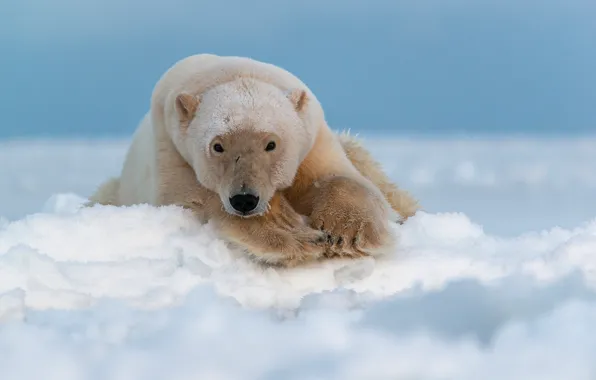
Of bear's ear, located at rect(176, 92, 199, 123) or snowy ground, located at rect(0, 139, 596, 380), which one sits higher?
bear's ear, located at rect(176, 92, 199, 123)

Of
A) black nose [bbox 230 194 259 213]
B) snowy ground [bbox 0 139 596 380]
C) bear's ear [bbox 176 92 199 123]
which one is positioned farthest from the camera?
bear's ear [bbox 176 92 199 123]

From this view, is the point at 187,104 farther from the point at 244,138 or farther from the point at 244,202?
the point at 244,202

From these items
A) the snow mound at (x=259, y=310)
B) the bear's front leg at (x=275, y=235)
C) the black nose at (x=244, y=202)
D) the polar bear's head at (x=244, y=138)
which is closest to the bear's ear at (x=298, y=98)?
the polar bear's head at (x=244, y=138)

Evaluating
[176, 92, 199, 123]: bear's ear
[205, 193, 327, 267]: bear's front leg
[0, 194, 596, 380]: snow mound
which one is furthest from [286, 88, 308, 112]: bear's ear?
[0, 194, 596, 380]: snow mound

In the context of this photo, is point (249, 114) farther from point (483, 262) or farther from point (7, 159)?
point (7, 159)

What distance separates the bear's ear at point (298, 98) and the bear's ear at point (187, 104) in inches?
18.8

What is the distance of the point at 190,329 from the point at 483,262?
166 centimetres

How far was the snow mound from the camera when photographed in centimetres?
175

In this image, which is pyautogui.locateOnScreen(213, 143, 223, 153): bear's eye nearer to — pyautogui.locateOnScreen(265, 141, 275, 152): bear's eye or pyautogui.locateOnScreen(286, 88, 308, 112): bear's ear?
pyautogui.locateOnScreen(265, 141, 275, 152): bear's eye

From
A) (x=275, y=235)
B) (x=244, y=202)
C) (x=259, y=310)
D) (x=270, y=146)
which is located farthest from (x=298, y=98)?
(x=259, y=310)

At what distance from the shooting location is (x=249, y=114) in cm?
370

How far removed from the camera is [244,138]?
362 centimetres

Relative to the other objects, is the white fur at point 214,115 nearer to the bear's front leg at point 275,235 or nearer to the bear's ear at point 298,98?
the bear's ear at point 298,98

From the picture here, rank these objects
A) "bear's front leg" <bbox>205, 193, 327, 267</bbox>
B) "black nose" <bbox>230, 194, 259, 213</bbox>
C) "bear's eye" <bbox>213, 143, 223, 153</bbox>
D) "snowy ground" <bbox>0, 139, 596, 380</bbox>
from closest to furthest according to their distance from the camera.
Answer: "snowy ground" <bbox>0, 139, 596, 380</bbox>, "bear's front leg" <bbox>205, 193, 327, 267</bbox>, "black nose" <bbox>230, 194, 259, 213</bbox>, "bear's eye" <bbox>213, 143, 223, 153</bbox>
